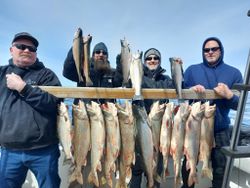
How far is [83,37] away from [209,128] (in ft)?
5.88

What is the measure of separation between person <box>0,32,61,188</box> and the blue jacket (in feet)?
6.01

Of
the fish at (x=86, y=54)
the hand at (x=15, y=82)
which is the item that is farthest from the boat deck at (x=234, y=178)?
the fish at (x=86, y=54)

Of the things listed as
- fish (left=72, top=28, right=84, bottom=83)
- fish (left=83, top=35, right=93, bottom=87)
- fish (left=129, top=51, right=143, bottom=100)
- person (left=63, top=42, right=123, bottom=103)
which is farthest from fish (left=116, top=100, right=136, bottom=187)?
person (left=63, top=42, right=123, bottom=103)

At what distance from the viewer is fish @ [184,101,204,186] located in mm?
3586

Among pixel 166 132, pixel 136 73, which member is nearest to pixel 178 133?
pixel 166 132

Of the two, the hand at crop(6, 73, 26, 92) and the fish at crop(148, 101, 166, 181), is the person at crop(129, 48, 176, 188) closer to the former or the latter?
the fish at crop(148, 101, 166, 181)

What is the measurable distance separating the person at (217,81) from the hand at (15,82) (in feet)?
6.59

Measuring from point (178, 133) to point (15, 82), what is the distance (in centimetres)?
186

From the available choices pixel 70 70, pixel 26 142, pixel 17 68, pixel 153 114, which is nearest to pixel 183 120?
pixel 153 114

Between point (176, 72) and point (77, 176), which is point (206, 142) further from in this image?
point (77, 176)

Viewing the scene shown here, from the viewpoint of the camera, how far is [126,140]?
3.37m

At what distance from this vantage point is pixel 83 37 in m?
3.26

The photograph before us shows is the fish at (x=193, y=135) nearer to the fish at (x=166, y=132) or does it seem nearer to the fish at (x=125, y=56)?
the fish at (x=166, y=132)

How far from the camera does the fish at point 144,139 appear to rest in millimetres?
3361
